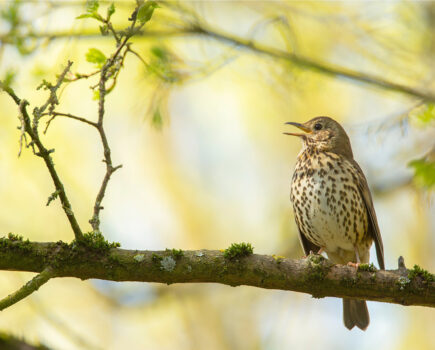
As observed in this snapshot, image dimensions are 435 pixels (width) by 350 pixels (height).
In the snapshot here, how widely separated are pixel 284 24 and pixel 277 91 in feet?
3.04

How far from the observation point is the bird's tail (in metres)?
6.83

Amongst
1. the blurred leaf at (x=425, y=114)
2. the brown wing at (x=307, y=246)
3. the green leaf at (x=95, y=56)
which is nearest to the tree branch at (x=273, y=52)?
the blurred leaf at (x=425, y=114)

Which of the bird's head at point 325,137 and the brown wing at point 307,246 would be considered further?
the brown wing at point 307,246

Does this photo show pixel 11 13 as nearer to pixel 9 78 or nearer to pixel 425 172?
pixel 9 78

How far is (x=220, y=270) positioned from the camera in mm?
4512

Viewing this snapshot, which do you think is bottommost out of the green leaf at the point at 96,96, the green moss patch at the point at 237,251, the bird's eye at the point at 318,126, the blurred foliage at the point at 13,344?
the blurred foliage at the point at 13,344

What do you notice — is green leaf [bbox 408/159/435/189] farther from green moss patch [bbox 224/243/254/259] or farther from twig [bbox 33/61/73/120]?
twig [bbox 33/61/73/120]

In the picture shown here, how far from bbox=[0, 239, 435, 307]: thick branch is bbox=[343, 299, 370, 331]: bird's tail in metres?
1.95

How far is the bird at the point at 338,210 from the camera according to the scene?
22.2 feet

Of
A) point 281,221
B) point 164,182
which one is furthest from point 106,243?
point 164,182

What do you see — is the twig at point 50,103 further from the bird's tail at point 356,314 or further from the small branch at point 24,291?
the bird's tail at point 356,314

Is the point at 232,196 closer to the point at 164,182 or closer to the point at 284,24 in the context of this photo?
the point at 164,182

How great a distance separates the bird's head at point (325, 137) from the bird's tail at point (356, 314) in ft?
5.92

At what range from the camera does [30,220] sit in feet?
35.4
